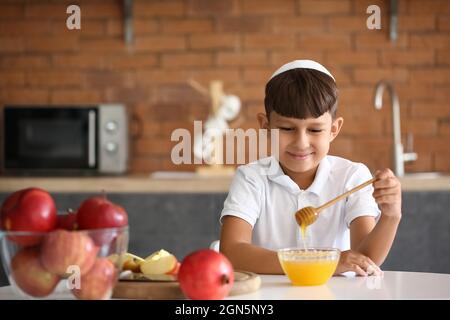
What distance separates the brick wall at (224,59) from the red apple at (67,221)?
2.48 meters

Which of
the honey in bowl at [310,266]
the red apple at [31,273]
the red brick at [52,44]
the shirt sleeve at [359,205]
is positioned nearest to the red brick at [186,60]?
the red brick at [52,44]

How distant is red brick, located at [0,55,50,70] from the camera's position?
373cm

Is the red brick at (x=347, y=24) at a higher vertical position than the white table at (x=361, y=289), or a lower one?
higher

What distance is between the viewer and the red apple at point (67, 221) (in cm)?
116

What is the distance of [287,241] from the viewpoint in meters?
1.90

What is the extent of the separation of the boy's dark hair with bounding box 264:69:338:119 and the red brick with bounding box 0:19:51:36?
7.20ft

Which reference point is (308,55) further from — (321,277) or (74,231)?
(74,231)

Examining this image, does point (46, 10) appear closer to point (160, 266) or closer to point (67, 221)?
point (160, 266)

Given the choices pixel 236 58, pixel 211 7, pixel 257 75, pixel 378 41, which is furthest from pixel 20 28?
pixel 378 41

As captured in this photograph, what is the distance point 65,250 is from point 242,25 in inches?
106

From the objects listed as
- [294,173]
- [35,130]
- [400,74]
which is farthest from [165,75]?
[294,173]

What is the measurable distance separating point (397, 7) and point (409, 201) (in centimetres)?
102

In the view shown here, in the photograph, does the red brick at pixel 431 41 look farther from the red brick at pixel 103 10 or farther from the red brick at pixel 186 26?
the red brick at pixel 103 10

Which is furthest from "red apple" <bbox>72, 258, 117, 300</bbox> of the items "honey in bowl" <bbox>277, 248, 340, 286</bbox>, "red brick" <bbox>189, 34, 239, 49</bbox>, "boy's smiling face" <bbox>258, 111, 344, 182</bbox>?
"red brick" <bbox>189, 34, 239, 49</bbox>
